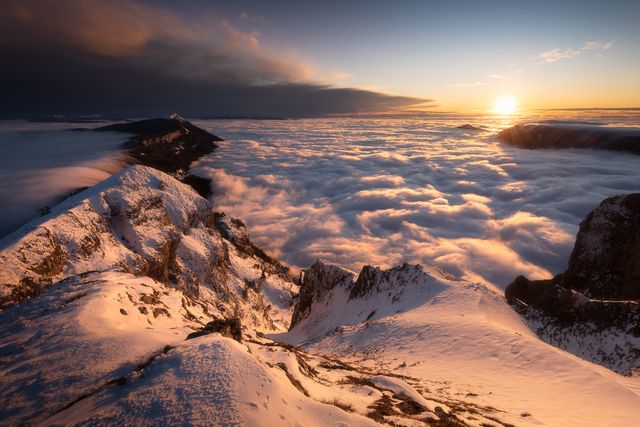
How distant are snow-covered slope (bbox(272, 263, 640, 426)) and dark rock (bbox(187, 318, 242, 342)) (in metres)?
8.15

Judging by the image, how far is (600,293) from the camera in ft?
92.9

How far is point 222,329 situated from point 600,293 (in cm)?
3398

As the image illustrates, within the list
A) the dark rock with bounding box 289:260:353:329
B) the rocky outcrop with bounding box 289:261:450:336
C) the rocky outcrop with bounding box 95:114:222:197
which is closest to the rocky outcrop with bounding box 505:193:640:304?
the rocky outcrop with bounding box 289:261:450:336

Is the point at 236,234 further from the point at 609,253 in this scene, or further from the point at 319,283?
the point at 609,253

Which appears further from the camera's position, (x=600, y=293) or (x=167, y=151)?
(x=167, y=151)

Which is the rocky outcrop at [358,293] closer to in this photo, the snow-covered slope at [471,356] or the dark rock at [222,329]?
the snow-covered slope at [471,356]

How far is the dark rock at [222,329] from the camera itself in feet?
34.5

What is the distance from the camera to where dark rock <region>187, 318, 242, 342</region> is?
10.5 m

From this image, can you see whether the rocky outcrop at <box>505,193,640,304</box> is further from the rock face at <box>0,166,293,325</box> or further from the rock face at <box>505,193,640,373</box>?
the rock face at <box>0,166,293,325</box>

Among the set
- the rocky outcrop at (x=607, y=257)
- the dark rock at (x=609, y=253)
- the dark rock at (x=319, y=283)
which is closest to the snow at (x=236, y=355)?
the dark rock at (x=319, y=283)

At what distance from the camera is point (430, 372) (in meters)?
16.5

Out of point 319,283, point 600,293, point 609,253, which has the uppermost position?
point 609,253

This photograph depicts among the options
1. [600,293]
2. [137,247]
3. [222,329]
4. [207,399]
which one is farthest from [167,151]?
[207,399]

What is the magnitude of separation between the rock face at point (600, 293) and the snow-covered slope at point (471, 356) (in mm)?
2318
